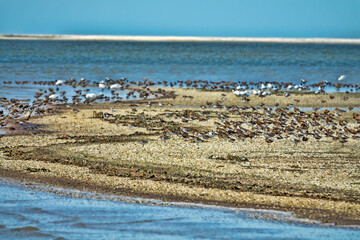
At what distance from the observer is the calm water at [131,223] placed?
810 cm

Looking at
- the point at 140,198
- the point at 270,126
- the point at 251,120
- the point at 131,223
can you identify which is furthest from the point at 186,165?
the point at 251,120

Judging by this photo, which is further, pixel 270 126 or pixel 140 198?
→ pixel 270 126

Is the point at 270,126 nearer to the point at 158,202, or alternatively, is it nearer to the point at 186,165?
the point at 186,165

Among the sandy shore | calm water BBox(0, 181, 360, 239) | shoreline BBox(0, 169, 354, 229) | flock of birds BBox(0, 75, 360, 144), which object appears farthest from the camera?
flock of birds BBox(0, 75, 360, 144)

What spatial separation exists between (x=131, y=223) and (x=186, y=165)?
3523 mm

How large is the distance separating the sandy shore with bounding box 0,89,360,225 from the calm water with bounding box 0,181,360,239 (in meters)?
0.57

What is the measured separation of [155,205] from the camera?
9.46 metres

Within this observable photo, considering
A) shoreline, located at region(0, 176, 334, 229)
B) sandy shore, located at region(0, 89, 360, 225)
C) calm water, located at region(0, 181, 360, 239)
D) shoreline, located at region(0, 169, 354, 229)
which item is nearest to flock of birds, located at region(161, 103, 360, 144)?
sandy shore, located at region(0, 89, 360, 225)

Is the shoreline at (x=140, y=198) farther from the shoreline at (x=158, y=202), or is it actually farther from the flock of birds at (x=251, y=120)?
the flock of birds at (x=251, y=120)

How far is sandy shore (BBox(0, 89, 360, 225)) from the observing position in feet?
32.3

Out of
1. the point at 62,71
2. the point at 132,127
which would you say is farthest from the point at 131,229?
the point at 62,71

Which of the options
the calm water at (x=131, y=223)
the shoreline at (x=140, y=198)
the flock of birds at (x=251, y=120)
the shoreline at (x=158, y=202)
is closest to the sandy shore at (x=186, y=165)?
the shoreline at (x=140, y=198)

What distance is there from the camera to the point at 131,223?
859 cm

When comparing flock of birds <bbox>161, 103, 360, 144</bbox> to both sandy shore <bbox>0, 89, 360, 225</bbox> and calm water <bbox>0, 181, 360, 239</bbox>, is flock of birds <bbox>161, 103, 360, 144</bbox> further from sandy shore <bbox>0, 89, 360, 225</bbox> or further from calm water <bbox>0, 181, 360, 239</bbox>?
calm water <bbox>0, 181, 360, 239</bbox>
